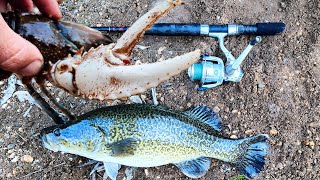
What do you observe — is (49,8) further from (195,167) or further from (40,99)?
(195,167)

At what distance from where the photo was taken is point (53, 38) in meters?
2.75

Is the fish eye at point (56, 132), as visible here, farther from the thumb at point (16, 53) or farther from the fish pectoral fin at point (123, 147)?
the thumb at point (16, 53)

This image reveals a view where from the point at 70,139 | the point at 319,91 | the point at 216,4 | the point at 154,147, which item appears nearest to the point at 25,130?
the point at 70,139

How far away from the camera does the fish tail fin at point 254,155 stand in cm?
381

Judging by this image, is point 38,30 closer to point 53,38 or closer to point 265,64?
point 53,38

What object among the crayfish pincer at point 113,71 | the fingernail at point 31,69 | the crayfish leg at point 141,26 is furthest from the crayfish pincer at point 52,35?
the crayfish leg at point 141,26

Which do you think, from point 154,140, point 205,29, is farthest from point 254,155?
point 205,29

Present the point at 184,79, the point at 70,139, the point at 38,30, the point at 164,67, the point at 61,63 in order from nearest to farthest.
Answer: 1. the point at 164,67
2. the point at 61,63
3. the point at 38,30
4. the point at 70,139
5. the point at 184,79

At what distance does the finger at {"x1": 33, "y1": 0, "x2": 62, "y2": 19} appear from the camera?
2.90m

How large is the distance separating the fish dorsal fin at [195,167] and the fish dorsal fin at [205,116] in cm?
27

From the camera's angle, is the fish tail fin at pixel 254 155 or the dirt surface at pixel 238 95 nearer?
the fish tail fin at pixel 254 155

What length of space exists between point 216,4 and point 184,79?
0.75 metres

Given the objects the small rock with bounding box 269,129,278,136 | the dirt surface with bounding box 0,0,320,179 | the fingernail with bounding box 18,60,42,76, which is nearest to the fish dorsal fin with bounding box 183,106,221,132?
the dirt surface with bounding box 0,0,320,179

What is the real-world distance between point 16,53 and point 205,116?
1.80 m
